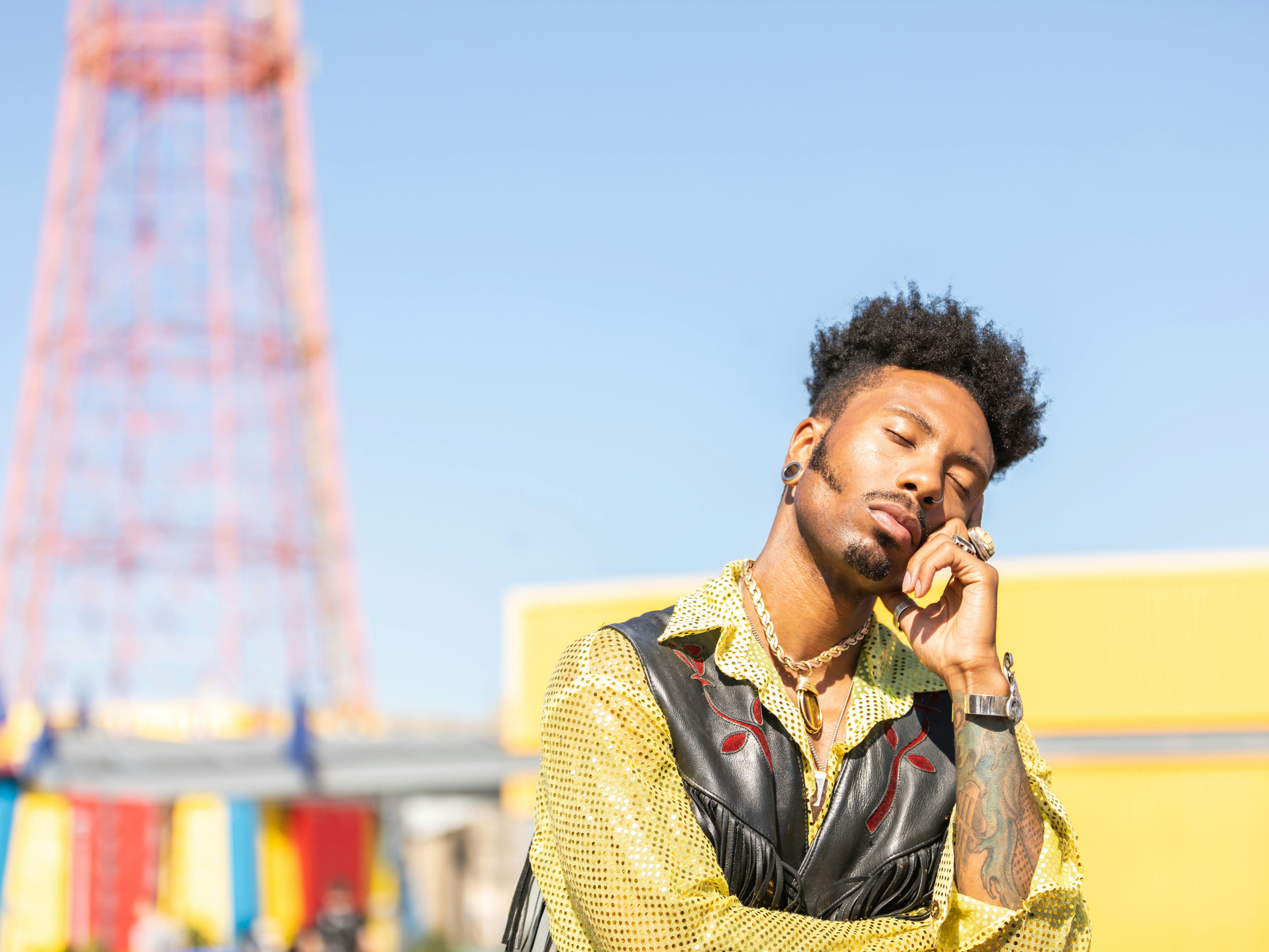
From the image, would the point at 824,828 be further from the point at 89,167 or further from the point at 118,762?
the point at 89,167

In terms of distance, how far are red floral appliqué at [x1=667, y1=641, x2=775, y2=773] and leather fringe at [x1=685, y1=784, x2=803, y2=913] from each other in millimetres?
81

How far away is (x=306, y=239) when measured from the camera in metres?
21.8

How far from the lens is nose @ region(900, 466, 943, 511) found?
1953mm

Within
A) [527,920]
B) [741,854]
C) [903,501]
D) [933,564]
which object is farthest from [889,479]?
[527,920]

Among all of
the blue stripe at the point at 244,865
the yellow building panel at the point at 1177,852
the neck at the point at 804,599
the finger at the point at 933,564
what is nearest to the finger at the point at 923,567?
the finger at the point at 933,564

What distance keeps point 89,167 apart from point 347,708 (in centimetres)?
914

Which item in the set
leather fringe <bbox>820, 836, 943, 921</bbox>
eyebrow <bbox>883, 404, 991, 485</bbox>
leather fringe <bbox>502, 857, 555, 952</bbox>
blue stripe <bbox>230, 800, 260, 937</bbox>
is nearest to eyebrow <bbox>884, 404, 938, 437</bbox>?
eyebrow <bbox>883, 404, 991, 485</bbox>

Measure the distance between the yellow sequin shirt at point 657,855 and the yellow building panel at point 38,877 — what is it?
42.3ft

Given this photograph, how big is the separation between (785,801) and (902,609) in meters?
0.32

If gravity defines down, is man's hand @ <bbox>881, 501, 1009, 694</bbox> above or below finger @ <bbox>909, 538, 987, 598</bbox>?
below

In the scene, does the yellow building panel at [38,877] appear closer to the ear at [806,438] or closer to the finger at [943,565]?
the ear at [806,438]

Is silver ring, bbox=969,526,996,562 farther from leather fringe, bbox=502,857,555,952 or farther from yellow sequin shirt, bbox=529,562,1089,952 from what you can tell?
leather fringe, bbox=502,857,555,952

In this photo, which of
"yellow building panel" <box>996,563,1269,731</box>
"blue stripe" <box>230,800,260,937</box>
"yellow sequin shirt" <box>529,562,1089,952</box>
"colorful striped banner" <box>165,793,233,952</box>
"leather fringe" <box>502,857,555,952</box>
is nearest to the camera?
"yellow sequin shirt" <box>529,562,1089,952</box>

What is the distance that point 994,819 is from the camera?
5.87 ft
